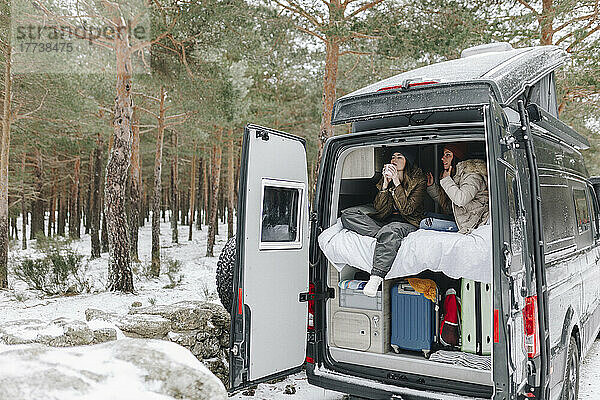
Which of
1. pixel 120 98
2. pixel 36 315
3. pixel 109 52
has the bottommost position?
pixel 36 315

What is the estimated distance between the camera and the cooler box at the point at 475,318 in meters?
3.69

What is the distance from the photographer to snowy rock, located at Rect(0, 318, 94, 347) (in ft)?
14.5

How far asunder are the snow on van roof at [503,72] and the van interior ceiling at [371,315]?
40cm

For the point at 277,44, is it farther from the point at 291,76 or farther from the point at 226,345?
the point at 226,345

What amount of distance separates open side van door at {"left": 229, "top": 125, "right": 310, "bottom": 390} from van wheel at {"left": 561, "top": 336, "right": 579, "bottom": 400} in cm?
196

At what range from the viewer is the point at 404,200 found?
4.53m

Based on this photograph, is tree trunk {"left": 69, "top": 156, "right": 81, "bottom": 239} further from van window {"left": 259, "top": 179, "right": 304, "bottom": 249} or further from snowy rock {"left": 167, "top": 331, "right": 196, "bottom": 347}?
van window {"left": 259, "top": 179, "right": 304, "bottom": 249}

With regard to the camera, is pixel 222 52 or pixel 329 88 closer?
pixel 329 88

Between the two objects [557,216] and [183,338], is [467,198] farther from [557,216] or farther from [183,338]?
[183,338]

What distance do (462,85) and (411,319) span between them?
187 cm

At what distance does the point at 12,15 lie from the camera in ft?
33.0

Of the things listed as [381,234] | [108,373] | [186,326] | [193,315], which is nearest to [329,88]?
[193,315]

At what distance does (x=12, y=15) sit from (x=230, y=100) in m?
4.80

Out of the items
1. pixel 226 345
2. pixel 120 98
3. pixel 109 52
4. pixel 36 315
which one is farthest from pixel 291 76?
pixel 226 345
